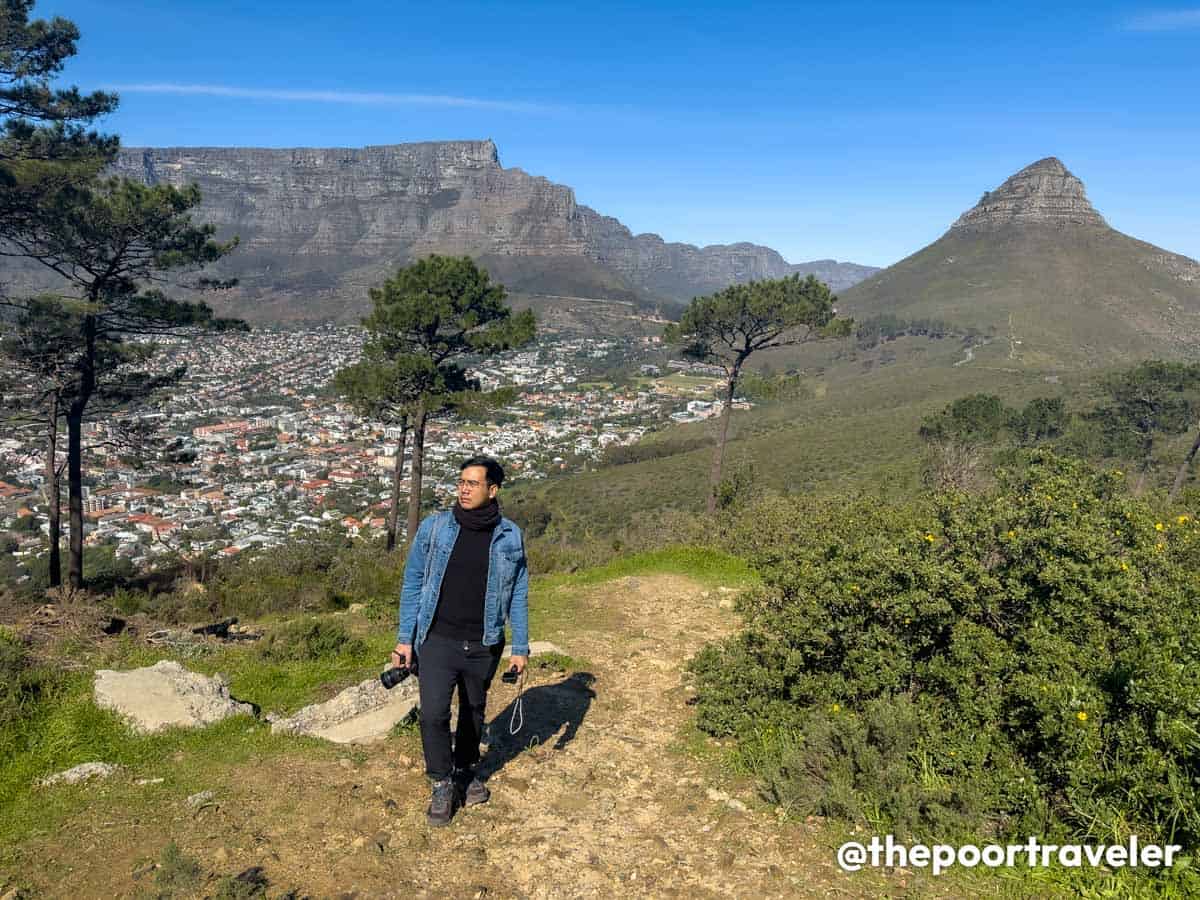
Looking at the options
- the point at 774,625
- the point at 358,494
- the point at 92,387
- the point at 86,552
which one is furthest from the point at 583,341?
the point at 774,625

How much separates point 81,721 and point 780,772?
4751 mm

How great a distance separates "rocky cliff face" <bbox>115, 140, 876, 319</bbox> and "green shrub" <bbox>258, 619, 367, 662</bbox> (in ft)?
490

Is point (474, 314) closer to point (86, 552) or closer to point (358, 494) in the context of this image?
point (86, 552)

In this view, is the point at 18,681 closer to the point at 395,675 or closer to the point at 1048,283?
the point at 395,675

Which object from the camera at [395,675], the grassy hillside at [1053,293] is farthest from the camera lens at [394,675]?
the grassy hillside at [1053,293]

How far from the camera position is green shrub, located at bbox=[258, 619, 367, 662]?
21.7 ft

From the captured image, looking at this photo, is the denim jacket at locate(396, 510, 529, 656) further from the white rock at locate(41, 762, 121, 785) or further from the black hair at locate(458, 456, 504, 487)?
the white rock at locate(41, 762, 121, 785)

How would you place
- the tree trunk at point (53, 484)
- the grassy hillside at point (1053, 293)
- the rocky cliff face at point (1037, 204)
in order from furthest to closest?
the rocky cliff face at point (1037, 204)
the grassy hillside at point (1053, 293)
the tree trunk at point (53, 484)

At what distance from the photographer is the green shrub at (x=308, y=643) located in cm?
662

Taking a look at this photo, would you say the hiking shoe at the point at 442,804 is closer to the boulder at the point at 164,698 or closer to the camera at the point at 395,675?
the camera at the point at 395,675

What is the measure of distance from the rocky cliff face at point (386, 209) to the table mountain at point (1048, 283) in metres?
68.0

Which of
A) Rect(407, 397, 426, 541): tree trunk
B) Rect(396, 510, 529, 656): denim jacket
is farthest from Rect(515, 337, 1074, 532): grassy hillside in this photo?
Rect(396, 510, 529, 656): denim jacket

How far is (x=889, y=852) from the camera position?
11.6 feet

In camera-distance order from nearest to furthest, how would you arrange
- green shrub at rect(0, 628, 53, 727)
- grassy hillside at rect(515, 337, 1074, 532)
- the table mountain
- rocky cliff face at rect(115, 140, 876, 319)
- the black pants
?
the black pants
green shrub at rect(0, 628, 53, 727)
grassy hillside at rect(515, 337, 1074, 532)
the table mountain
rocky cliff face at rect(115, 140, 876, 319)
